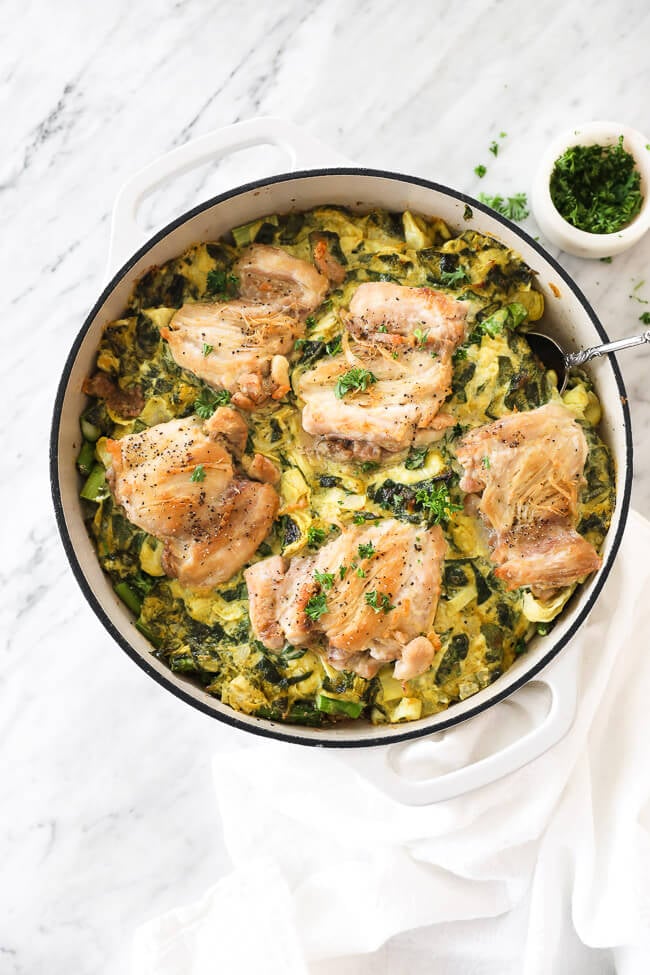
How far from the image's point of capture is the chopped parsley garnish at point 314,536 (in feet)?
12.1

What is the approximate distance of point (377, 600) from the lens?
353 cm

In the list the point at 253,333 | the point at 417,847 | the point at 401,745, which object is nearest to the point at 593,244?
the point at 253,333

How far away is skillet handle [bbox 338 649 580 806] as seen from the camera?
3469mm

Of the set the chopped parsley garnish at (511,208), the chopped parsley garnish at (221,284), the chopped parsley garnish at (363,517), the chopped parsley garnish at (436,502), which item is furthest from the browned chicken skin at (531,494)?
the chopped parsley garnish at (221,284)

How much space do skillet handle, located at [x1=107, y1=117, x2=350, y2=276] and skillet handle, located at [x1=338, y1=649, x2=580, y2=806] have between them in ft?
7.47

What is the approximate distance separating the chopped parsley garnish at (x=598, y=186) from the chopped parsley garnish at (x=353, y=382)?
1.28 meters

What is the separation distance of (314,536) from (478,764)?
1.10m

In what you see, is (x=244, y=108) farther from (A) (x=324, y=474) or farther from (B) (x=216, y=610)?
(B) (x=216, y=610)

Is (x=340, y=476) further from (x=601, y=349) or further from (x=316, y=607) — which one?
(x=601, y=349)

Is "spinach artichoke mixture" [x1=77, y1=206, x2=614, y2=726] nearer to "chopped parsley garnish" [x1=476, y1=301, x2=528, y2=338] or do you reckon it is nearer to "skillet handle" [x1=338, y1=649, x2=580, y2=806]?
"chopped parsley garnish" [x1=476, y1=301, x2=528, y2=338]

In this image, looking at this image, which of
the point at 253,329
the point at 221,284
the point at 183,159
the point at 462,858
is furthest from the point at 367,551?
the point at 183,159

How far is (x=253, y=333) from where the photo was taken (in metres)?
3.79

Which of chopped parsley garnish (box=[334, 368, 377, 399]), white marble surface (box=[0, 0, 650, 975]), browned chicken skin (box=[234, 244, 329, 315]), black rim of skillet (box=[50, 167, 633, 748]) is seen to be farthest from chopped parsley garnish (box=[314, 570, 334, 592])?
white marble surface (box=[0, 0, 650, 975])

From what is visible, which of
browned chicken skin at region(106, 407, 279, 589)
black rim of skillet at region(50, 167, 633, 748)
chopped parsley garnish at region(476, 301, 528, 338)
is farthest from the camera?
chopped parsley garnish at region(476, 301, 528, 338)
